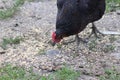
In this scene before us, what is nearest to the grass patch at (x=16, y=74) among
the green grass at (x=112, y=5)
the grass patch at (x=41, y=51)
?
the grass patch at (x=41, y=51)

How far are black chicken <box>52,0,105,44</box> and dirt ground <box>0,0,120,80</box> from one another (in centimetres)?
32

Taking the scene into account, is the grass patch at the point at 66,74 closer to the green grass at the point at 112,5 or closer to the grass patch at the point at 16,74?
the grass patch at the point at 16,74

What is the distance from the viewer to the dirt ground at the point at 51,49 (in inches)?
202

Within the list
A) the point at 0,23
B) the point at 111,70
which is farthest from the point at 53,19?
the point at 111,70

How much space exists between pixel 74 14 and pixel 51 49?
664 millimetres

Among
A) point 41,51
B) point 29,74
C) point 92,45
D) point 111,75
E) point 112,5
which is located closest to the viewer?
point 111,75

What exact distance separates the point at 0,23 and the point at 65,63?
193 centimetres

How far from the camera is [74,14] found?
520cm

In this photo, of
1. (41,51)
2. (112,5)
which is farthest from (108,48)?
(112,5)

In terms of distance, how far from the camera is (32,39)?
593cm

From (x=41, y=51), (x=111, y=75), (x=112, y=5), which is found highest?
(x=112, y=5)

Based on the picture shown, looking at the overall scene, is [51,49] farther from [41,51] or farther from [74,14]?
[74,14]

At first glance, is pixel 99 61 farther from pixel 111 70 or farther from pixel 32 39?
pixel 32 39

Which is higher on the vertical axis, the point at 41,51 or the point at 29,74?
the point at 41,51
